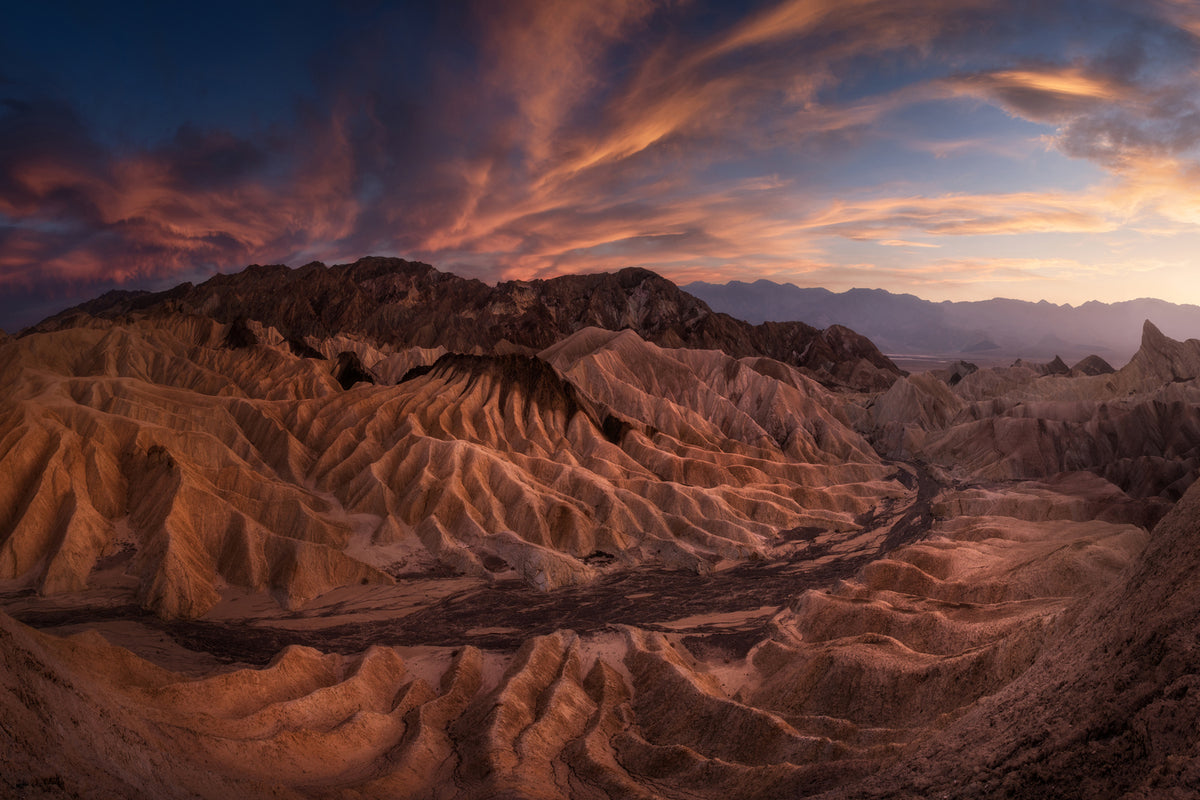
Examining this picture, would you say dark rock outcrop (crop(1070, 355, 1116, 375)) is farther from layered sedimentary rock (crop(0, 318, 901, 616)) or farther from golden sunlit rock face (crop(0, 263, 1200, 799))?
layered sedimentary rock (crop(0, 318, 901, 616))

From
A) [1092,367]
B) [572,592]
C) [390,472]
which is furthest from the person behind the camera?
[1092,367]

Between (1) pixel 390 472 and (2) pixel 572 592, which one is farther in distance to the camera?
(1) pixel 390 472

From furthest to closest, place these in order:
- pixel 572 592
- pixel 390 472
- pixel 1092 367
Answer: pixel 1092 367
pixel 390 472
pixel 572 592

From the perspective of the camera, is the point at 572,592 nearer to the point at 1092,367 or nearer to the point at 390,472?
the point at 390,472

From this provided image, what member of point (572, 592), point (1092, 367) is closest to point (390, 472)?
point (572, 592)

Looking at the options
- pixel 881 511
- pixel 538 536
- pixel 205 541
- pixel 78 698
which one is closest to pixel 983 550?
pixel 881 511

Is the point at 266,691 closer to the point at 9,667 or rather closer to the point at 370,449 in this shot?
the point at 9,667

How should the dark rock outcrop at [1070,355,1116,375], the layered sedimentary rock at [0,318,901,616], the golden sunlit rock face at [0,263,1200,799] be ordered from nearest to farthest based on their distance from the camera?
1. the golden sunlit rock face at [0,263,1200,799]
2. the layered sedimentary rock at [0,318,901,616]
3. the dark rock outcrop at [1070,355,1116,375]

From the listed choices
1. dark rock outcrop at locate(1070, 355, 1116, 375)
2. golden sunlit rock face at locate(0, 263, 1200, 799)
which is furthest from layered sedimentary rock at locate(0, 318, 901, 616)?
dark rock outcrop at locate(1070, 355, 1116, 375)

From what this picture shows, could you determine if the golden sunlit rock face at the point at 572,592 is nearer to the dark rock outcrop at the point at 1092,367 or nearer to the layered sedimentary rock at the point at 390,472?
the layered sedimentary rock at the point at 390,472

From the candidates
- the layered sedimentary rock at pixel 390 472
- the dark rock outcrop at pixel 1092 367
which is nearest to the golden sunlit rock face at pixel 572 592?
the layered sedimentary rock at pixel 390 472
